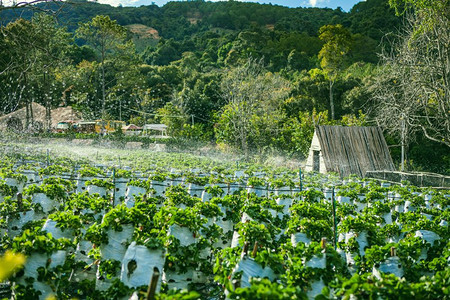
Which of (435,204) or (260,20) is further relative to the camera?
(260,20)

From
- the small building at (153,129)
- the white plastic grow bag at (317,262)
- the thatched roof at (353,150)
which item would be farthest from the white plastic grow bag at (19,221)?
the small building at (153,129)

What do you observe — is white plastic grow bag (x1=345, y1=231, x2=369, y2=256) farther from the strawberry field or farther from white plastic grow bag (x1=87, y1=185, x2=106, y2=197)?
white plastic grow bag (x1=87, y1=185, x2=106, y2=197)

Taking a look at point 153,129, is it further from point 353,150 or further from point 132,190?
point 132,190

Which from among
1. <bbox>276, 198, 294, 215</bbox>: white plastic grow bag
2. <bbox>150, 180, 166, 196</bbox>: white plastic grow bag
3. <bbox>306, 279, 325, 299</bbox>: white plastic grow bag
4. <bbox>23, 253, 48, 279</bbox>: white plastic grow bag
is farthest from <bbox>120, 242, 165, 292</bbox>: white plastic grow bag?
<bbox>150, 180, 166, 196</bbox>: white plastic grow bag

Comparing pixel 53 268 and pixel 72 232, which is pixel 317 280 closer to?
pixel 53 268

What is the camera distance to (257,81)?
115 ft

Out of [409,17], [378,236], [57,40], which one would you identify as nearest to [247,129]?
[409,17]

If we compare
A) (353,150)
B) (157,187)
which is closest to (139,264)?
(157,187)

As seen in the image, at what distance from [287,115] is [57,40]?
96.8ft

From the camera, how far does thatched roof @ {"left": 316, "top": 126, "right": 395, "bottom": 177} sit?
19828mm

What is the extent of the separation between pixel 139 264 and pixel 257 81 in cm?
3196

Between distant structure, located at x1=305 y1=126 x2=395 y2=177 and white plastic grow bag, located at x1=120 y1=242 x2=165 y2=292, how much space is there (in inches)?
634

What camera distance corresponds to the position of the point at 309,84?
1490 inches

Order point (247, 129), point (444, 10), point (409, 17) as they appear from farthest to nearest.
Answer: point (247, 129), point (409, 17), point (444, 10)
